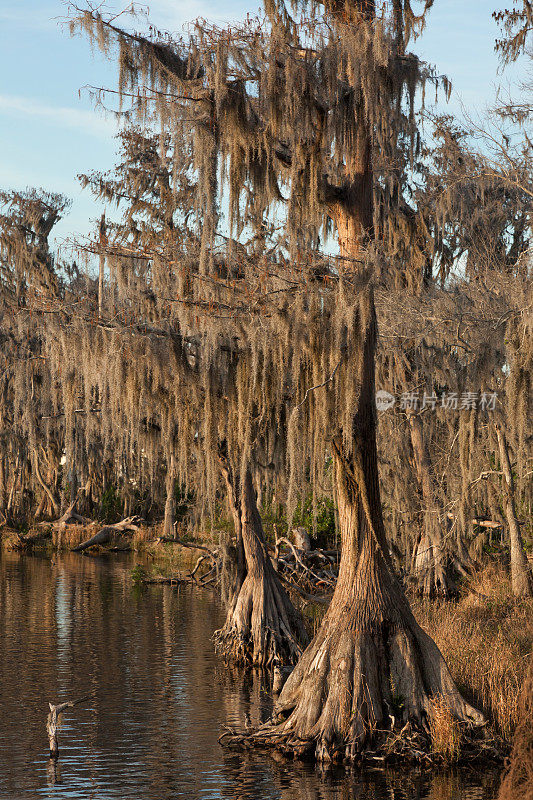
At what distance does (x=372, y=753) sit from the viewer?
9.47 meters

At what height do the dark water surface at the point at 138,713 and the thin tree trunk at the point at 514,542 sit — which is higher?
the thin tree trunk at the point at 514,542

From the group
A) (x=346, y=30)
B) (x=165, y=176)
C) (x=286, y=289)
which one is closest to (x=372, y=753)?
(x=286, y=289)

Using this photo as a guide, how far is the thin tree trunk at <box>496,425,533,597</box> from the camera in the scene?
56.4ft

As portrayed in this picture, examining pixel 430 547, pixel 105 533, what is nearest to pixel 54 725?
pixel 430 547

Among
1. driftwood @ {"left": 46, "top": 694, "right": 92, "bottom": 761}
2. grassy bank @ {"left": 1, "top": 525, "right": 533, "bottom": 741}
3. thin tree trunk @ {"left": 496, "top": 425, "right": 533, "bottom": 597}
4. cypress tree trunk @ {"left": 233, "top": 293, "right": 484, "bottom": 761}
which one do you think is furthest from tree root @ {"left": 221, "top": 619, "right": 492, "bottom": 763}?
thin tree trunk @ {"left": 496, "top": 425, "right": 533, "bottom": 597}

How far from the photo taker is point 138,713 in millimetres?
12531

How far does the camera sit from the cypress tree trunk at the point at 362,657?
955 cm

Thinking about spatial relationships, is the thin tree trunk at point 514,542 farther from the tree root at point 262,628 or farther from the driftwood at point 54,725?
the driftwood at point 54,725

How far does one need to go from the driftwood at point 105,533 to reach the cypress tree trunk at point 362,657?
75.9 ft

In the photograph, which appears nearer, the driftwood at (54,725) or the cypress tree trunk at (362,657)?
the cypress tree trunk at (362,657)

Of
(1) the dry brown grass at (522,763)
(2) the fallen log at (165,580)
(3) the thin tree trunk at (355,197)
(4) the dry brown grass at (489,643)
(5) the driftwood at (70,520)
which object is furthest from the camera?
(5) the driftwood at (70,520)

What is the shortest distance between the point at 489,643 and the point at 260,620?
4.21 meters

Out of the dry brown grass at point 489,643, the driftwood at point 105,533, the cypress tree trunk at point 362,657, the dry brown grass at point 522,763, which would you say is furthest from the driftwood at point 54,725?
the driftwood at point 105,533

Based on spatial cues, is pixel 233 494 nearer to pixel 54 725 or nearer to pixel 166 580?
pixel 54 725
